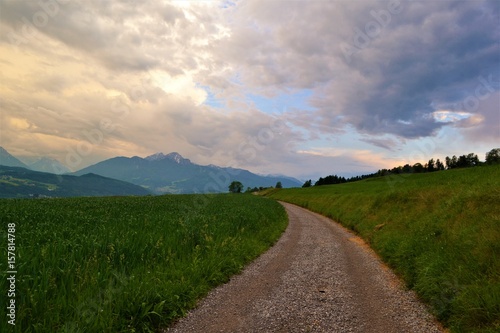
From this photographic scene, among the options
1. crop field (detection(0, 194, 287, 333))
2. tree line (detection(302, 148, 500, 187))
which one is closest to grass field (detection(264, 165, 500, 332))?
crop field (detection(0, 194, 287, 333))

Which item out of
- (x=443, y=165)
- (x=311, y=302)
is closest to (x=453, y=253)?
(x=311, y=302)

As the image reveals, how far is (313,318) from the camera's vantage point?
311 inches

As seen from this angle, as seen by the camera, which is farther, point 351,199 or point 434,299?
point 351,199

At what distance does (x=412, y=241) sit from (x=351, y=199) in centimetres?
2787

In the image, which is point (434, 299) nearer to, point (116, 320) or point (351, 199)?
point (116, 320)

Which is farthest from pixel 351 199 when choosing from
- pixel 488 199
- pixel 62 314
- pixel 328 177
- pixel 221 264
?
pixel 328 177

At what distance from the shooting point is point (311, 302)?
904cm

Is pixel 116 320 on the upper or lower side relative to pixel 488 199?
lower

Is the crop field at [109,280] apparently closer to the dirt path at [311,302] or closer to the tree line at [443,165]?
the dirt path at [311,302]

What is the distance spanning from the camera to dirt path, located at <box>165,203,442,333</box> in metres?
7.47

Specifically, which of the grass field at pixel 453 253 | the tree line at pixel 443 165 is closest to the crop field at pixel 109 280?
the grass field at pixel 453 253

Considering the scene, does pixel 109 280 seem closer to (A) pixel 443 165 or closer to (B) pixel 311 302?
(B) pixel 311 302

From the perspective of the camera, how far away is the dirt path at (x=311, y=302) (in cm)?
747

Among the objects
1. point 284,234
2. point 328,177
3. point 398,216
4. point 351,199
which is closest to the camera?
point 398,216
